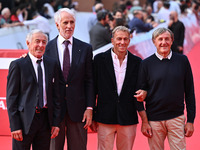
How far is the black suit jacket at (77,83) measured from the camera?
400 cm

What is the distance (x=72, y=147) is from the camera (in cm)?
416

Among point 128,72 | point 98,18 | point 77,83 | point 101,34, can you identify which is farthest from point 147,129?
point 98,18

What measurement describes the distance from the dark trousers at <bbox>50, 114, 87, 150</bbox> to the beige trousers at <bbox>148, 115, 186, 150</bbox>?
770 mm

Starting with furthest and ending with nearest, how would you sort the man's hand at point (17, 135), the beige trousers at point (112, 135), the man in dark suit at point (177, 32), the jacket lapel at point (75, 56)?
1. the man in dark suit at point (177, 32)
2. the beige trousers at point (112, 135)
3. the jacket lapel at point (75, 56)
4. the man's hand at point (17, 135)

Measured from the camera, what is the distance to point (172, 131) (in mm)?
3918

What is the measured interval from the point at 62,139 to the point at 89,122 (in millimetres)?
368

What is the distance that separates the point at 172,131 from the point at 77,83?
1.13m

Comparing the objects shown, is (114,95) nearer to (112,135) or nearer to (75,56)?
(112,135)

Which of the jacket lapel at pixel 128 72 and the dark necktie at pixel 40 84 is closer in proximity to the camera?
the dark necktie at pixel 40 84

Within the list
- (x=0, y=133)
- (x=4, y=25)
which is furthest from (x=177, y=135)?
(x=4, y=25)

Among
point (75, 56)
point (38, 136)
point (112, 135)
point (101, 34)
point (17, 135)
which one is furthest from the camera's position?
point (101, 34)

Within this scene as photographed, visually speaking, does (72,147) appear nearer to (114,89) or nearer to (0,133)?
(114,89)

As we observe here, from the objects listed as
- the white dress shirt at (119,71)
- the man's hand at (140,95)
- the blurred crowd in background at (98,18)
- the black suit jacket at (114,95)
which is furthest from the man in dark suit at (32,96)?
the blurred crowd in background at (98,18)

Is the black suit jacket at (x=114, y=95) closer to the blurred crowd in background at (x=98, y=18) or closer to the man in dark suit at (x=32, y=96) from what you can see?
the man in dark suit at (x=32, y=96)
